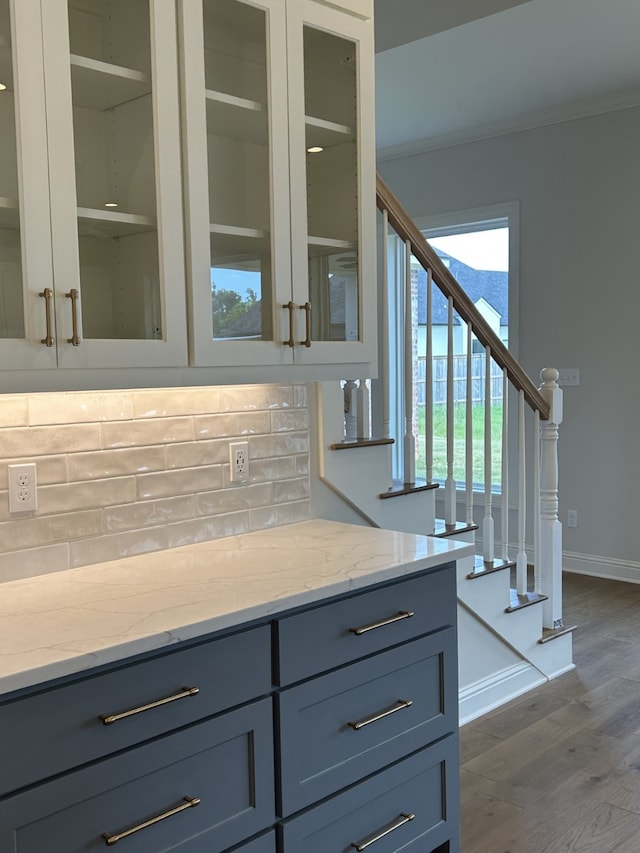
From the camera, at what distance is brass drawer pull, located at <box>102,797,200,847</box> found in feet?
4.62

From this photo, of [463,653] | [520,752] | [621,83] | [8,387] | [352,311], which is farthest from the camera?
[621,83]

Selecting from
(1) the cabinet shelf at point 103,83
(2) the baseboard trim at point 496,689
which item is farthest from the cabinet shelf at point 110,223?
(2) the baseboard trim at point 496,689

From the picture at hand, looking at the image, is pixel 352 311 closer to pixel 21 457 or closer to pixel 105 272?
pixel 105 272

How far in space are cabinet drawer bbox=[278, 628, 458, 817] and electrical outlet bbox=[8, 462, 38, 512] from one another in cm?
70

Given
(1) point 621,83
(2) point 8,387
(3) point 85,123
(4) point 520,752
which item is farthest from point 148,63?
(1) point 621,83

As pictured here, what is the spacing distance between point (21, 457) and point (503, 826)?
5.76 feet

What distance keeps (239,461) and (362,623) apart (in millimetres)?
643

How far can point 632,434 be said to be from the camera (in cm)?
492

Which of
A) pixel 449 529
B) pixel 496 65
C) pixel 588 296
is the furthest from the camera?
pixel 588 296

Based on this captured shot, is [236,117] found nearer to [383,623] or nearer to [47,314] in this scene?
[47,314]

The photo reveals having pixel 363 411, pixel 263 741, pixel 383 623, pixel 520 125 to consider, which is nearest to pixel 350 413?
pixel 363 411

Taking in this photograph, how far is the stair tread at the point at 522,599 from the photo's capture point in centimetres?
331

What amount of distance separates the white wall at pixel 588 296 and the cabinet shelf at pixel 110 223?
→ 3.82 m

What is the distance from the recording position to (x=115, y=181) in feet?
5.64
